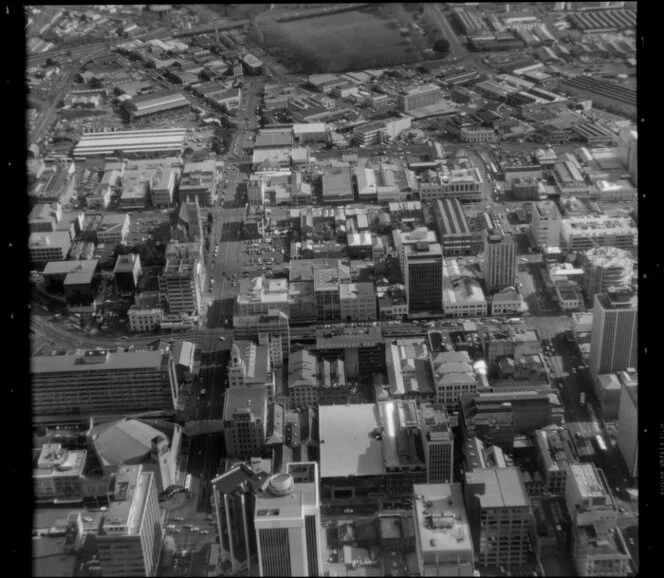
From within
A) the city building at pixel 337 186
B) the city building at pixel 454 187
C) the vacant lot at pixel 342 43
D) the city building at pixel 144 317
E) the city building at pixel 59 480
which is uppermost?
the vacant lot at pixel 342 43

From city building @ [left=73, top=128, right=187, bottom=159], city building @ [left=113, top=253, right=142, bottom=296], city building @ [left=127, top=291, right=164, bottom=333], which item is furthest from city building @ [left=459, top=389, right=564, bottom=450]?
city building @ [left=73, top=128, right=187, bottom=159]

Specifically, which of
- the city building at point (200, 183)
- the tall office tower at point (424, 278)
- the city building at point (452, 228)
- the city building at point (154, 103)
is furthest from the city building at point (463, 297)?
the city building at point (154, 103)

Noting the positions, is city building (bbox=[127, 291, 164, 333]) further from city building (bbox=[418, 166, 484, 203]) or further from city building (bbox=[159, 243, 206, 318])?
city building (bbox=[418, 166, 484, 203])

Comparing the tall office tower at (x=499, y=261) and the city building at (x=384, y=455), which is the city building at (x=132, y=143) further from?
the city building at (x=384, y=455)

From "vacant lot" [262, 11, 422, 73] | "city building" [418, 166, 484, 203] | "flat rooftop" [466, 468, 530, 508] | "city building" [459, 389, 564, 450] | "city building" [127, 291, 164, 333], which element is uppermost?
"vacant lot" [262, 11, 422, 73]

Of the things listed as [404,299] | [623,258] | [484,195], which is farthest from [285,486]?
[484,195]
